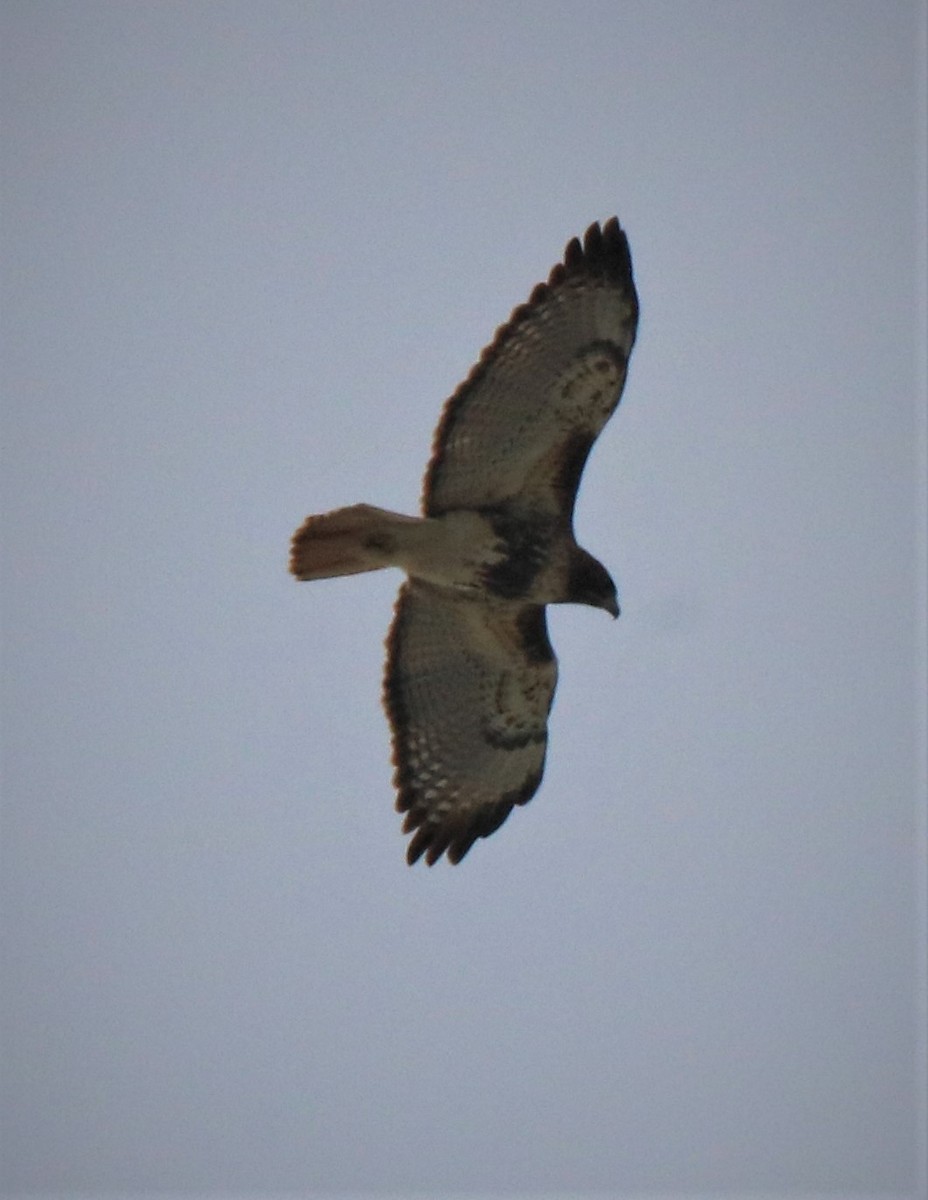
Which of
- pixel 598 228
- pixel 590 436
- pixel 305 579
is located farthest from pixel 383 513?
pixel 598 228

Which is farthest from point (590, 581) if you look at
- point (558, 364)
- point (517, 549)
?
point (558, 364)

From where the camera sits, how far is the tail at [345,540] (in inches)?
296

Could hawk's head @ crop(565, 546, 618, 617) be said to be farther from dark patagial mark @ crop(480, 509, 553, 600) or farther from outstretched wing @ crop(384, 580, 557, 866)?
outstretched wing @ crop(384, 580, 557, 866)

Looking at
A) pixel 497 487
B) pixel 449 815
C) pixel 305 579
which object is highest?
pixel 497 487

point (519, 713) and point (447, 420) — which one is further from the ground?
point (447, 420)

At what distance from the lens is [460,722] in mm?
8148

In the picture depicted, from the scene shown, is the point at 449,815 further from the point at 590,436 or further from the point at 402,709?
the point at 590,436

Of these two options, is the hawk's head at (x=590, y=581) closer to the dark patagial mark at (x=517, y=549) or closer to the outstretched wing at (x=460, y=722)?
the dark patagial mark at (x=517, y=549)

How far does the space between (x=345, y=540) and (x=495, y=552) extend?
632 mm

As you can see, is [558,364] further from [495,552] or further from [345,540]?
[345,540]

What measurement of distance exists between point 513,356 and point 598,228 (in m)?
0.61

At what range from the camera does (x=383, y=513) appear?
24.9 feet

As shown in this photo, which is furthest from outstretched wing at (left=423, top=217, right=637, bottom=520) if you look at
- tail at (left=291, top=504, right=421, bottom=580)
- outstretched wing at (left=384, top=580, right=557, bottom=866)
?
outstretched wing at (left=384, top=580, right=557, bottom=866)

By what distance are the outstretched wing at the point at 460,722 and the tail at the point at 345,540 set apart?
0.45 m
